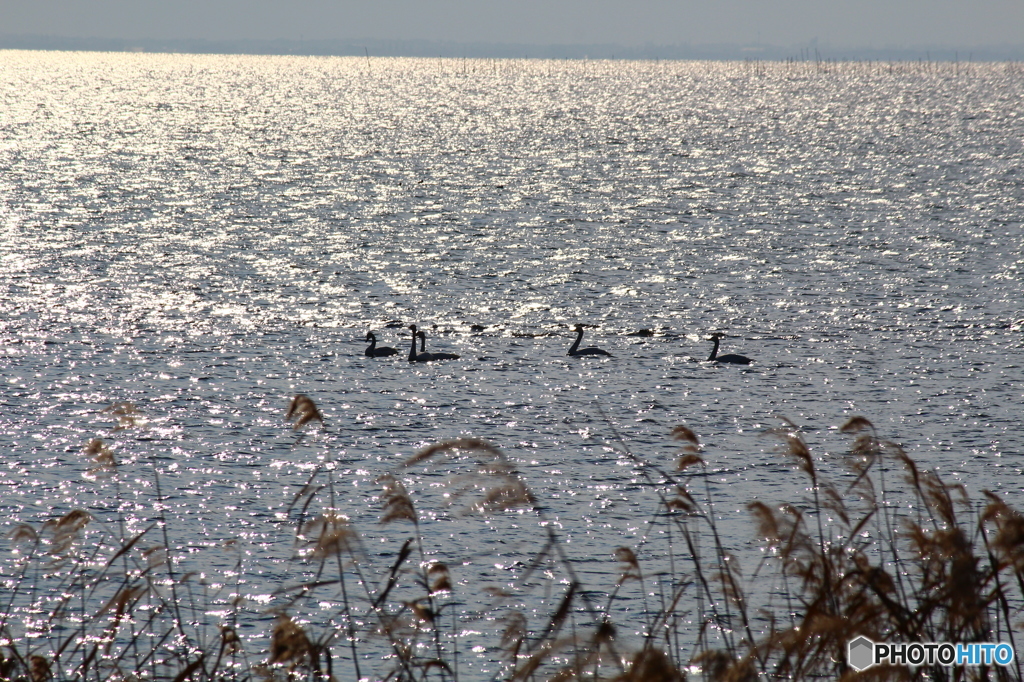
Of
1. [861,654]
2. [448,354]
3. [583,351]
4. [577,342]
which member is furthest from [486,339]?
[861,654]

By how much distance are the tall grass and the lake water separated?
0.35 metres

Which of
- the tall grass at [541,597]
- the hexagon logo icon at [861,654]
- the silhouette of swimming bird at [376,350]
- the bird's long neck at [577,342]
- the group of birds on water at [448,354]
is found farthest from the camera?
the bird's long neck at [577,342]

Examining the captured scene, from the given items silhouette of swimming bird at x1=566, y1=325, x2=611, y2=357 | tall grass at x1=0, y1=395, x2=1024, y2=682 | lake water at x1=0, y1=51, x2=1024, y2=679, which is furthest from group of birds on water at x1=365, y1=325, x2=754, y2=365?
tall grass at x1=0, y1=395, x2=1024, y2=682

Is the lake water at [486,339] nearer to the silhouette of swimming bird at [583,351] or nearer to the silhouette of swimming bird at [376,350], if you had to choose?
the silhouette of swimming bird at [583,351]

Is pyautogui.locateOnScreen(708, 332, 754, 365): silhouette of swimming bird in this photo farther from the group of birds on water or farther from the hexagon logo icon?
the hexagon logo icon

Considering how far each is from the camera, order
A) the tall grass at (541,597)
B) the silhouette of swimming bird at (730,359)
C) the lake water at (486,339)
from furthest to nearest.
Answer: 1. the silhouette of swimming bird at (730,359)
2. the lake water at (486,339)
3. the tall grass at (541,597)

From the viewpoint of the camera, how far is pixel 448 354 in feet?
75.3

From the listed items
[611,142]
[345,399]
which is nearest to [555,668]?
[345,399]

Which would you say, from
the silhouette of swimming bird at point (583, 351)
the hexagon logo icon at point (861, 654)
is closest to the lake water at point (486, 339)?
the silhouette of swimming bird at point (583, 351)

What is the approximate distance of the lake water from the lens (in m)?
14.6

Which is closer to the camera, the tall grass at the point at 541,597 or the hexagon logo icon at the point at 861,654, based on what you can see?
the tall grass at the point at 541,597

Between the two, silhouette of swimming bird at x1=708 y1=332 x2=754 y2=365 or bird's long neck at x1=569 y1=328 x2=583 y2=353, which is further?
bird's long neck at x1=569 y1=328 x2=583 y2=353

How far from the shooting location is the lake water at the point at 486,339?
14562 mm

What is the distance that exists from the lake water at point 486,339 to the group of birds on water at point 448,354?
1.07 feet
